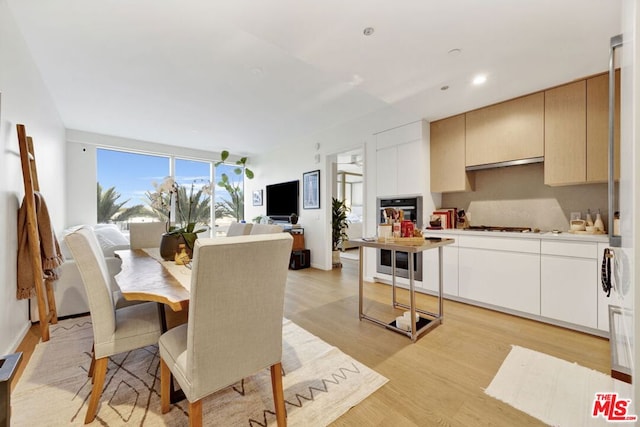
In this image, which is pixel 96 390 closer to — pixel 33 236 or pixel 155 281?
pixel 155 281

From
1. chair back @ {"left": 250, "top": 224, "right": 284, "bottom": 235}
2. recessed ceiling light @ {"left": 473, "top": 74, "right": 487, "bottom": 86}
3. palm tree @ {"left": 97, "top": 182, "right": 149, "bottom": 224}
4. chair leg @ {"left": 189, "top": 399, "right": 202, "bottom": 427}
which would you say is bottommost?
chair leg @ {"left": 189, "top": 399, "right": 202, "bottom": 427}

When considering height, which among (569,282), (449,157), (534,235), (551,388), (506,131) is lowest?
(551,388)

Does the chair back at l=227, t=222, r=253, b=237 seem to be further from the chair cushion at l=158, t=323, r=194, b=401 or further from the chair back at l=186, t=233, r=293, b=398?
the chair back at l=186, t=233, r=293, b=398

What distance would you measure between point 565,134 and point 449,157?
3.63 ft

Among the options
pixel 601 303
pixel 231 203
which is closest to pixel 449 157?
pixel 601 303

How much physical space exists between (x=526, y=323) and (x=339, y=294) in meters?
2.00

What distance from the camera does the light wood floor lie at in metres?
1.46

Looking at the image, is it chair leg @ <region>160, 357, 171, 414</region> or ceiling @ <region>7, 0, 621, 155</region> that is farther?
ceiling @ <region>7, 0, 621, 155</region>

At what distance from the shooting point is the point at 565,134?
2570mm

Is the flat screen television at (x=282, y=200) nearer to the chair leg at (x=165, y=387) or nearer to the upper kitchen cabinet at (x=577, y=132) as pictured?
the upper kitchen cabinet at (x=577, y=132)

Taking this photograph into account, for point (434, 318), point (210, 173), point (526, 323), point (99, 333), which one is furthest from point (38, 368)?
point (210, 173)

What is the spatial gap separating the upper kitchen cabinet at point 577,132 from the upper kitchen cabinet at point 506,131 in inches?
3.5

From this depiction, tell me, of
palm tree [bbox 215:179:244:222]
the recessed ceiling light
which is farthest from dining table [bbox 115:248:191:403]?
palm tree [bbox 215:179:244:222]

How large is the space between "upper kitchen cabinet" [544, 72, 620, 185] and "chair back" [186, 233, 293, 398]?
2965mm
